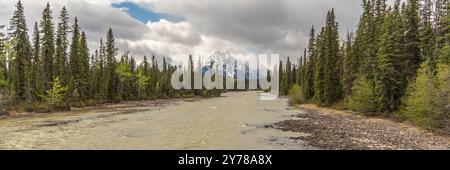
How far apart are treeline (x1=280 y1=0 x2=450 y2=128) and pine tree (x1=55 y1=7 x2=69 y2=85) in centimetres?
4437

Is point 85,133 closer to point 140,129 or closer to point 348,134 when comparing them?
point 140,129

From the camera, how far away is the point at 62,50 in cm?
6775

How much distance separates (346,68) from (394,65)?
17.1 m

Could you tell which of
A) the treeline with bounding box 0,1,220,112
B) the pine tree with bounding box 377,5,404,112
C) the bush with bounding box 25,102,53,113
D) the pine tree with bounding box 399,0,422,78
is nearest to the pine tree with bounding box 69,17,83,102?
the treeline with bounding box 0,1,220,112

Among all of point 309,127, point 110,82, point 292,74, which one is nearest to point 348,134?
point 309,127

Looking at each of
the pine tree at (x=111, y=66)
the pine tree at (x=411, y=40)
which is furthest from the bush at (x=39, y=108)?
the pine tree at (x=411, y=40)

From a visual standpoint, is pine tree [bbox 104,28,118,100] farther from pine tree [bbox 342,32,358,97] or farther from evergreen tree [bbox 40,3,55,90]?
pine tree [bbox 342,32,358,97]

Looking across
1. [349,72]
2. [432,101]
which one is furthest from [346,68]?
[432,101]

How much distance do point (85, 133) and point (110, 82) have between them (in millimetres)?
57447

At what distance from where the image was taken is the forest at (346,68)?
3594 cm

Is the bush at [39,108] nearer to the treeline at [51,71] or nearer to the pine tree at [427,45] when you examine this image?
the treeline at [51,71]

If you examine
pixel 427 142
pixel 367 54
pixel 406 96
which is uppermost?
pixel 367 54

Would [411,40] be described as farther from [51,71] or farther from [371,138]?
[51,71]
